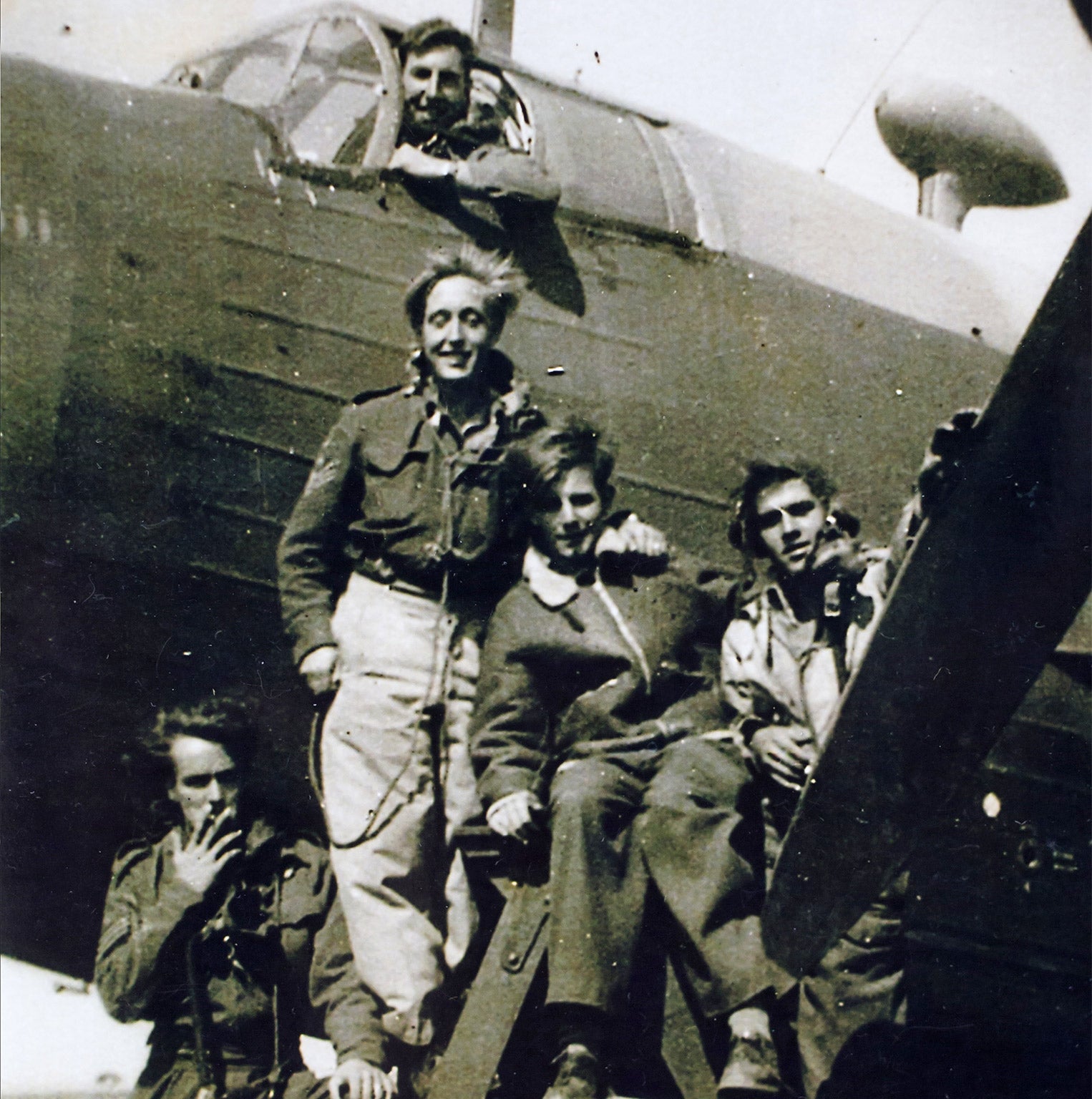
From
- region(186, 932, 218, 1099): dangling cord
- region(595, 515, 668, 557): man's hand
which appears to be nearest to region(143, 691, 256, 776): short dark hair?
region(186, 932, 218, 1099): dangling cord

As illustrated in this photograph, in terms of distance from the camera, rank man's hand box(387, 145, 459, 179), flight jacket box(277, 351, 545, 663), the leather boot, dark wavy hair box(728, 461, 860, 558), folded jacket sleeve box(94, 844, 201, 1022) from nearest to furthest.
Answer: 1. the leather boot
2. folded jacket sleeve box(94, 844, 201, 1022)
3. flight jacket box(277, 351, 545, 663)
4. dark wavy hair box(728, 461, 860, 558)
5. man's hand box(387, 145, 459, 179)

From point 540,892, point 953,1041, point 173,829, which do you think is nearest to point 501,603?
point 540,892

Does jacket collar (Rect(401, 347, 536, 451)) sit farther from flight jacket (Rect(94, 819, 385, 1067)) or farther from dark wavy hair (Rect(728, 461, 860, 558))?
flight jacket (Rect(94, 819, 385, 1067))

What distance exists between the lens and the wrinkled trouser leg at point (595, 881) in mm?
2492

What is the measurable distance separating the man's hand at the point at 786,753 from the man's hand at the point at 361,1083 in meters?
1.14

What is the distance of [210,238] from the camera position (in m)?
3.20

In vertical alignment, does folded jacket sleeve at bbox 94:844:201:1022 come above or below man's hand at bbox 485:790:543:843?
below

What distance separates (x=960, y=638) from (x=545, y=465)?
45.3 inches

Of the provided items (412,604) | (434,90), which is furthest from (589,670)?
(434,90)

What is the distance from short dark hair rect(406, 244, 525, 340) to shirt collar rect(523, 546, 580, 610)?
0.64 metres

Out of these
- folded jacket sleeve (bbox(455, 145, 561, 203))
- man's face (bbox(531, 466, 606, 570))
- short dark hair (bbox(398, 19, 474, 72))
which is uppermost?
short dark hair (bbox(398, 19, 474, 72))

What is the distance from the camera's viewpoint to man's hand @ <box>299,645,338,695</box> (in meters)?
2.92

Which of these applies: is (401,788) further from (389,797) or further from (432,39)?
(432,39)

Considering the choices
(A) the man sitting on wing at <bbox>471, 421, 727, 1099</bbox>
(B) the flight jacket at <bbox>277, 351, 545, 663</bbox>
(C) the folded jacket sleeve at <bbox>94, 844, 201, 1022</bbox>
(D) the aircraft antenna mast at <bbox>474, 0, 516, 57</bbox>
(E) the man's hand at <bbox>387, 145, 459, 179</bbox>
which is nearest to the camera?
(A) the man sitting on wing at <bbox>471, 421, 727, 1099</bbox>
